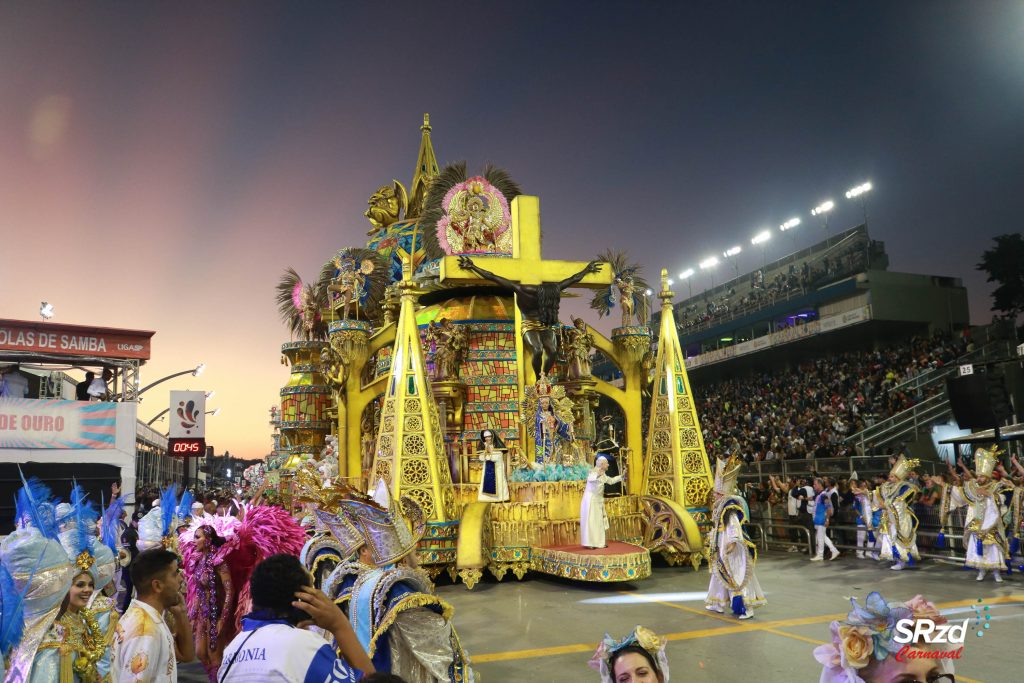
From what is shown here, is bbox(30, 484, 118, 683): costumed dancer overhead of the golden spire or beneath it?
beneath

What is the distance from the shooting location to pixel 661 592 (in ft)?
36.4

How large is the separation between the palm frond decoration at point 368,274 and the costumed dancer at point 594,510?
9.09m

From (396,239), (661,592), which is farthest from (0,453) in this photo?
(661,592)

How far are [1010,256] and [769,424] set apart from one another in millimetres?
11118

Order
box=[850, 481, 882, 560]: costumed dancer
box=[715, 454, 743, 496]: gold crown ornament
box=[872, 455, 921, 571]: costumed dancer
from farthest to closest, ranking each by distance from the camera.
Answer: box=[850, 481, 882, 560]: costumed dancer, box=[872, 455, 921, 571]: costumed dancer, box=[715, 454, 743, 496]: gold crown ornament

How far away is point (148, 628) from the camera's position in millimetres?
3781

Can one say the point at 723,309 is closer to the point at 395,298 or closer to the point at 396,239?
the point at 396,239

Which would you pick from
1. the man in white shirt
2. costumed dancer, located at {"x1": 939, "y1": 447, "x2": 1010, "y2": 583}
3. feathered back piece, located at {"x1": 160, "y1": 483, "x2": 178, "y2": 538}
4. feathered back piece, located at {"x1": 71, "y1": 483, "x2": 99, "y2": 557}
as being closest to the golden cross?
costumed dancer, located at {"x1": 939, "y1": 447, "x2": 1010, "y2": 583}

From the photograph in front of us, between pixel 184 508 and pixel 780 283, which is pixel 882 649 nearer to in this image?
pixel 184 508

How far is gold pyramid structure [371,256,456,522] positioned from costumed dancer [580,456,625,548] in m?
2.39

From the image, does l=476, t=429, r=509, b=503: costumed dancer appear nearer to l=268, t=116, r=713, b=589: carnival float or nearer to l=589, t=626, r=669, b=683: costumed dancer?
l=268, t=116, r=713, b=589: carnival float

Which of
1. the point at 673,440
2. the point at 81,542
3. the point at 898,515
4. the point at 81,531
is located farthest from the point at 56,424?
the point at 898,515

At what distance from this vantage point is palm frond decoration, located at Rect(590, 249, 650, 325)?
1631 cm

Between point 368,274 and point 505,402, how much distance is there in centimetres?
571
